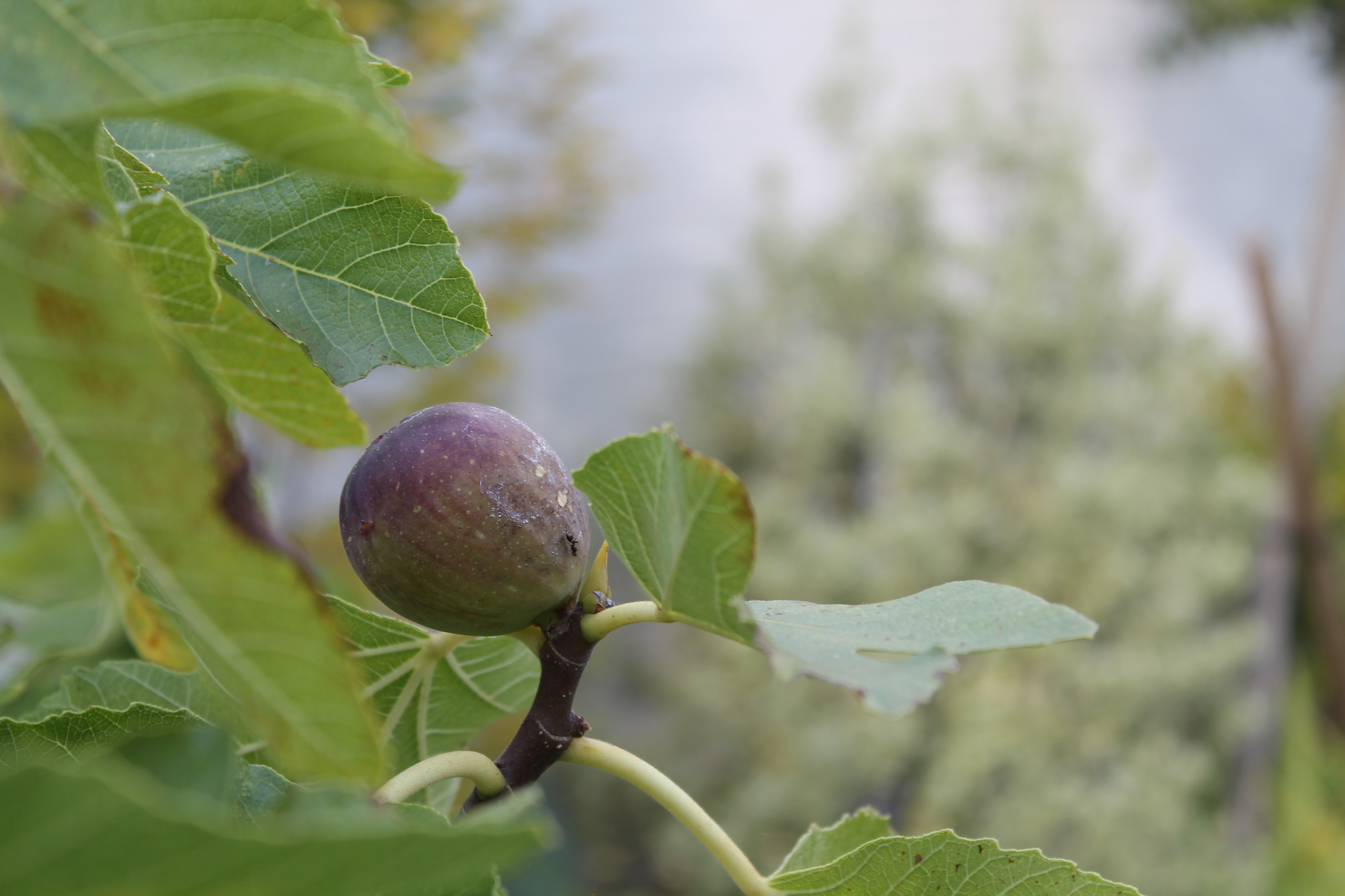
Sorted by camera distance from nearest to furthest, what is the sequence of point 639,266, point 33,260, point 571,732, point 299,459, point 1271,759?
point 33,260 < point 571,732 < point 1271,759 < point 299,459 < point 639,266

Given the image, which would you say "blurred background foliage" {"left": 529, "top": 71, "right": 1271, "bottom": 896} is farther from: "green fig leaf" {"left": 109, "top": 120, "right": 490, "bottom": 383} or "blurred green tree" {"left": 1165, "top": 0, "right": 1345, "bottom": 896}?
"green fig leaf" {"left": 109, "top": 120, "right": 490, "bottom": 383}

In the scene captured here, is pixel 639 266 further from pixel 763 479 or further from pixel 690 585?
pixel 690 585

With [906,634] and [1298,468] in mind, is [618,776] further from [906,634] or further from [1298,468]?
[1298,468]

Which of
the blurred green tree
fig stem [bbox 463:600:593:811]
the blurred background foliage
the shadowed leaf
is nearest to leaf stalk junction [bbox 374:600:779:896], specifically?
fig stem [bbox 463:600:593:811]

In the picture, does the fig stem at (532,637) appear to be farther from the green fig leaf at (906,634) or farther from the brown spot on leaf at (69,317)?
the brown spot on leaf at (69,317)

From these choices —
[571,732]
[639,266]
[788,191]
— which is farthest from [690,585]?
[639,266]

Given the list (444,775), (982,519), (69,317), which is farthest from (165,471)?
(982,519)

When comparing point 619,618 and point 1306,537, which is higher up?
point 619,618
